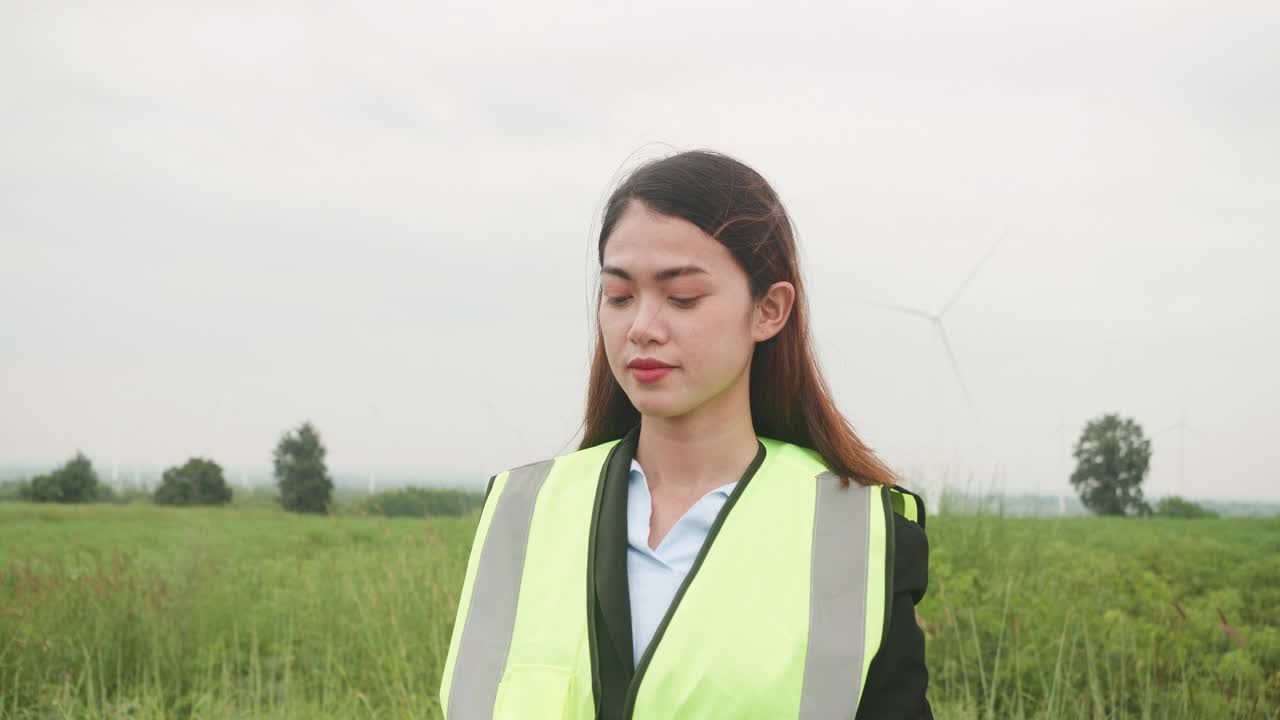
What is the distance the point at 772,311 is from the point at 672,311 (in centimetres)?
35

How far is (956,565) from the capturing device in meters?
7.39

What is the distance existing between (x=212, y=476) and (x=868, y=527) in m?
10.5

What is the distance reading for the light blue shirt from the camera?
89.1 inches

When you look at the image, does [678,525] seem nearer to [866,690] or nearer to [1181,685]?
[866,690]

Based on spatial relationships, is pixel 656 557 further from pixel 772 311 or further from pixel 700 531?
pixel 772 311

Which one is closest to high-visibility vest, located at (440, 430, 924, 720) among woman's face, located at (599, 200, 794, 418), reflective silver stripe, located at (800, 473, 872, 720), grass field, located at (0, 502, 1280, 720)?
reflective silver stripe, located at (800, 473, 872, 720)

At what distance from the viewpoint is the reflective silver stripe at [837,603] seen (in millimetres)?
2086

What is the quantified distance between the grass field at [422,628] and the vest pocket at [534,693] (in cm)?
279

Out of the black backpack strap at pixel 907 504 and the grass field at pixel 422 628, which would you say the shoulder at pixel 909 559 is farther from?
the grass field at pixel 422 628

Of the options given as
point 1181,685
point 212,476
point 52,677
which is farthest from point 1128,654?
point 212,476

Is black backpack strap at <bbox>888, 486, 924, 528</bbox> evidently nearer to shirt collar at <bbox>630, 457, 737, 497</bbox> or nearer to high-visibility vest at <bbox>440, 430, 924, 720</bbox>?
high-visibility vest at <bbox>440, 430, 924, 720</bbox>

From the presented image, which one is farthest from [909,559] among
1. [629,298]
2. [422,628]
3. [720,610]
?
[422,628]

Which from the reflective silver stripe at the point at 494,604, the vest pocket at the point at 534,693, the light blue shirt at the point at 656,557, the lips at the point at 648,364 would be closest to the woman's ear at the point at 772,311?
the lips at the point at 648,364

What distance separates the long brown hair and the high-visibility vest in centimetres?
14
